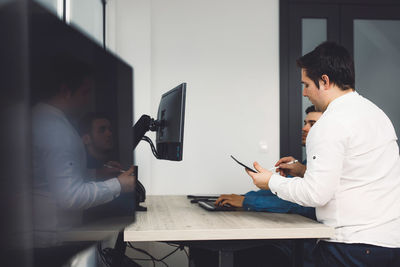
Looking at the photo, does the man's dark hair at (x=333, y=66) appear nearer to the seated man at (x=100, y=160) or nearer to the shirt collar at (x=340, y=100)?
the shirt collar at (x=340, y=100)

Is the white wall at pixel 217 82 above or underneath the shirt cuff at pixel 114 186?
above

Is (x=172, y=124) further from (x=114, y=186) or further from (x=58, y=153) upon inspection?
(x=58, y=153)

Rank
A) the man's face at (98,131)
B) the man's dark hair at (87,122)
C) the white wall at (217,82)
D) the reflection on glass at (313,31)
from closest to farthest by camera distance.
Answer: the man's dark hair at (87,122), the man's face at (98,131), the white wall at (217,82), the reflection on glass at (313,31)

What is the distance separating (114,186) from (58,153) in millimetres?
588

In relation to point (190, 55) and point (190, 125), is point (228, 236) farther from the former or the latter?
point (190, 55)

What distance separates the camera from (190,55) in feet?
10.9

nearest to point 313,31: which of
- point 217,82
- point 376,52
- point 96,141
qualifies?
point 376,52

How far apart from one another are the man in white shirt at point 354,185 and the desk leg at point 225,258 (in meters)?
0.29

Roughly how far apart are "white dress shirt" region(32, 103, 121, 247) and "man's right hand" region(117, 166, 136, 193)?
0.39 metres

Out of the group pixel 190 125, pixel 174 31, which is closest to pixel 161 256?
pixel 190 125

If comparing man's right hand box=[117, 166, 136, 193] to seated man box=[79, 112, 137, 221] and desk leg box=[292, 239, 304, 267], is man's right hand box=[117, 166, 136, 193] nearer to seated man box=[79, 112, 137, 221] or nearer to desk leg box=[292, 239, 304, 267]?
seated man box=[79, 112, 137, 221]

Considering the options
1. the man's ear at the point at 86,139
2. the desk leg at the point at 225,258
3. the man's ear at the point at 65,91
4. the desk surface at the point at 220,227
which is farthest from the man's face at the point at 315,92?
the man's ear at the point at 65,91

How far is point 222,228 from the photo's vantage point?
4.35ft

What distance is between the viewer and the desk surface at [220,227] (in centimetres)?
129
